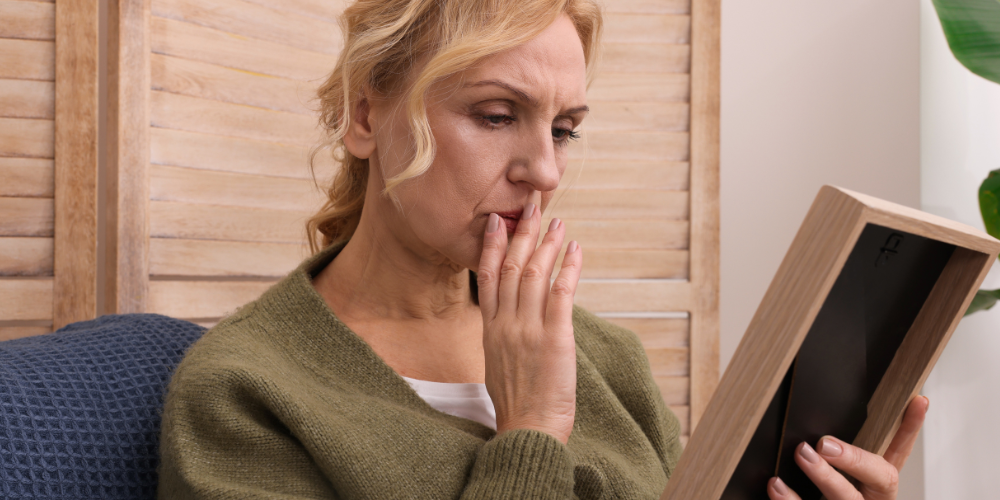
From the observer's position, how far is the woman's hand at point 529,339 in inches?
31.4

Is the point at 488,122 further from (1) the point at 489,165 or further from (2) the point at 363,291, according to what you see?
(2) the point at 363,291

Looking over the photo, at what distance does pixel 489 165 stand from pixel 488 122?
0.18 ft

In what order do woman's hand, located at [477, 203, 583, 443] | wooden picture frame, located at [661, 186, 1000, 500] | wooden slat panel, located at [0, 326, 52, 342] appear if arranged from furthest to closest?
wooden slat panel, located at [0, 326, 52, 342] → woman's hand, located at [477, 203, 583, 443] → wooden picture frame, located at [661, 186, 1000, 500]

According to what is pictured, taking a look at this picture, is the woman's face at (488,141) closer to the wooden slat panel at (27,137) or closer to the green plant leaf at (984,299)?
the wooden slat panel at (27,137)

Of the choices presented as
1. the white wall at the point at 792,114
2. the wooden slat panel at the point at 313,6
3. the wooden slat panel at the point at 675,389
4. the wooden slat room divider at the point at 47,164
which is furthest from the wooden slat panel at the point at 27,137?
the white wall at the point at 792,114

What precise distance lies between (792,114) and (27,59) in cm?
191

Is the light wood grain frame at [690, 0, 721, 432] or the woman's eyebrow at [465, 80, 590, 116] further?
the light wood grain frame at [690, 0, 721, 432]

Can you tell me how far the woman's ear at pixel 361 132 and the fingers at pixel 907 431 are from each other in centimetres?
76

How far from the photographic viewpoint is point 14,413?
0.80 m

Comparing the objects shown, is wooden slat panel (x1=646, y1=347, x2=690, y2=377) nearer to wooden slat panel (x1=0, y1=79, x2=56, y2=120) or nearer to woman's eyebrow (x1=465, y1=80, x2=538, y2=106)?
woman's eyebrow (x1=465, y1=80, x2=538, y2=106)

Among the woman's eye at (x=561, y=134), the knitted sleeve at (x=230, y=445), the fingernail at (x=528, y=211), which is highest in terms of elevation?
the woman's eye at (x=561, y=134)

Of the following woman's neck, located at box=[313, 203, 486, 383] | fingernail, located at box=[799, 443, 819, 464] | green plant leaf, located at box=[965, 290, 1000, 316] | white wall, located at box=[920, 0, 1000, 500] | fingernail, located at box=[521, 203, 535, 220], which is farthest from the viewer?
white wall, located at box=[920, 0, 1000, 500]

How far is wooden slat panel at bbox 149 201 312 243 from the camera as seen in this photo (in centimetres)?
134

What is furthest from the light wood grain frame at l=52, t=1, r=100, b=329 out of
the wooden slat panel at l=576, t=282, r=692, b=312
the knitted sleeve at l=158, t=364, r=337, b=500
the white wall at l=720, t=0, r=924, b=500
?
the white wall at l=720, t=0, r=924, b=500
